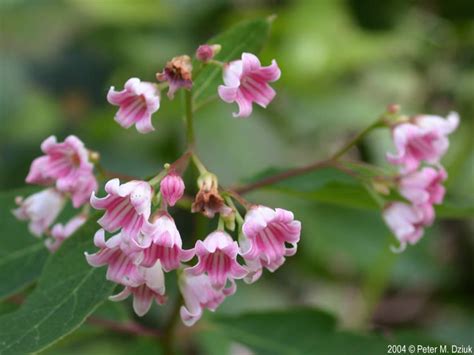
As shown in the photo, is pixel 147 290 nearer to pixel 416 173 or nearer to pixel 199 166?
pixel 199 166

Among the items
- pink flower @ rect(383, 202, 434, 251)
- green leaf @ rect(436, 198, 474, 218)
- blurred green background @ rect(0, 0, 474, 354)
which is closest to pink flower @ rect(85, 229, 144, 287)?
pink flower @ rect(383, 202, 434, 251)

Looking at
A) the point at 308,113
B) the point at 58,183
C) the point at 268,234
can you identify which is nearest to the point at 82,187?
the point at 58,183

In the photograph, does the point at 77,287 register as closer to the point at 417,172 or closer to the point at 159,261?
the point at 159,261

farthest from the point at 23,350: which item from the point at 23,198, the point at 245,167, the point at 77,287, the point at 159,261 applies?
the point at 245,167

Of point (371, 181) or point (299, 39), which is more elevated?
point (371, 181)

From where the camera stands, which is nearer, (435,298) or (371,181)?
(371,181)

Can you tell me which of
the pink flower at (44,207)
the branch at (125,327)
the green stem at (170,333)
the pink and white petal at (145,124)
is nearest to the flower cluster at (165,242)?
the pink and white petal at (145,124)

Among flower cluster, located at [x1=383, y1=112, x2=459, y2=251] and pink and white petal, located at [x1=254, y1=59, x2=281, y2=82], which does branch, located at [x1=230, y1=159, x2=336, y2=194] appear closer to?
flower cluster, located at [x1=383, y1=112, x2=459, y2=251]
